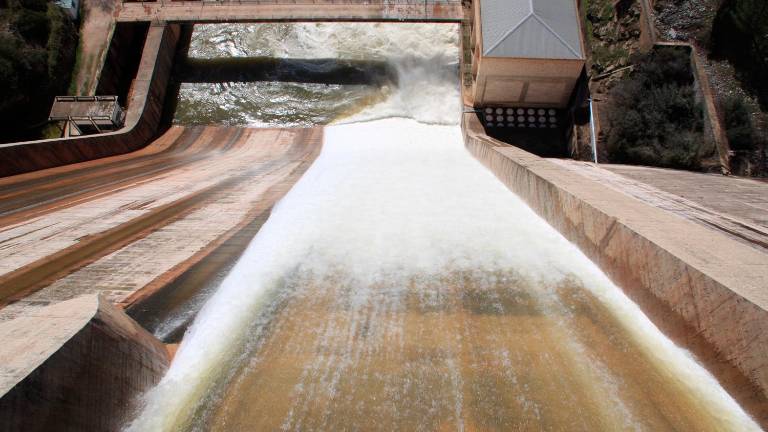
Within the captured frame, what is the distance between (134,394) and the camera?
320 cm

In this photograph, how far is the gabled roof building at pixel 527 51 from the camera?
13766mm

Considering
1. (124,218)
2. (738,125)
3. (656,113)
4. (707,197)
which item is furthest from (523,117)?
(124,218)

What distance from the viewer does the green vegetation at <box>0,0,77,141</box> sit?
15.2 meters

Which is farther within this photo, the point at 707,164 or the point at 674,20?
the point at 674,20

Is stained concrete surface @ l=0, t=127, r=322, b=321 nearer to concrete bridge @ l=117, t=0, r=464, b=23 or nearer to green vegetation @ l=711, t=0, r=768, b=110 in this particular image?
concrete bridge @ l=117, t=0, r=464, b=23

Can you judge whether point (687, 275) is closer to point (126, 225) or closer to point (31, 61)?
point (126, 225)

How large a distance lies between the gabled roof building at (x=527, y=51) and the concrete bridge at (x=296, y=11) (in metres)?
2.90

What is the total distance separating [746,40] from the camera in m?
14.6

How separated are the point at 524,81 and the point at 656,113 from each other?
4599 millimetres

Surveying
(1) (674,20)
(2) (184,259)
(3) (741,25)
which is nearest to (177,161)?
(2) (184,259)

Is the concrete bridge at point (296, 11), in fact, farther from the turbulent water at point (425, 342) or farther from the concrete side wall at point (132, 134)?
the turbulent water at point (425, 342)

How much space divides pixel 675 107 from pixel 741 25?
3683 millimetres

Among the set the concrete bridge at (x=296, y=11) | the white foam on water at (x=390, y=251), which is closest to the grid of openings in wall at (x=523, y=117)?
the concrete bridge at (x=296, y=11)

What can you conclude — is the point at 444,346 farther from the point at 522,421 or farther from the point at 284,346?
the point at 284,346
